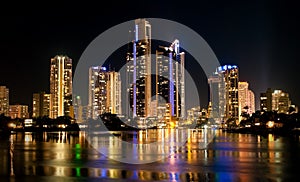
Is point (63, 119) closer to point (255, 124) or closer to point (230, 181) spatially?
point (255, 124)

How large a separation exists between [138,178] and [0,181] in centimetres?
511

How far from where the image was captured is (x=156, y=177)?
18.2m

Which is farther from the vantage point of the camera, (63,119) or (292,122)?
(63,119)

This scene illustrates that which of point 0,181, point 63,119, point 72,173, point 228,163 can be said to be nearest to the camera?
point 0,181

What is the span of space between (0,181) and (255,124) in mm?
127551

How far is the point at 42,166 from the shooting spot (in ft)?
73.7

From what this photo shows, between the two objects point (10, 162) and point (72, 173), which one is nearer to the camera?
point (72, 173)

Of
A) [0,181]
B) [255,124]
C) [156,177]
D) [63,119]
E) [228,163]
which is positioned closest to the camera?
[0,181]

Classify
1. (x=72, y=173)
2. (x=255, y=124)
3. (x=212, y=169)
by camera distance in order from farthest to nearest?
(x=255, y=124), (x=212, y=169), (x=72, y=173)

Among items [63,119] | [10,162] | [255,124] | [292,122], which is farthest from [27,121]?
[10,162]

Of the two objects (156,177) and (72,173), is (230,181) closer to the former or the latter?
(156,177)

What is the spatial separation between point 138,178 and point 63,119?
167 m

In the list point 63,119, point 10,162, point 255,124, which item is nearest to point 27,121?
point 63,119

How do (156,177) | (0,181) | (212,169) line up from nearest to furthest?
(0,181)
(156,177)
(212,169)
